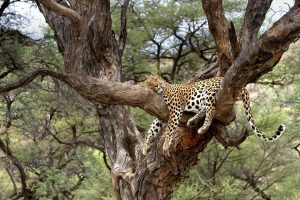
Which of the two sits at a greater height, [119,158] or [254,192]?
[119,158]

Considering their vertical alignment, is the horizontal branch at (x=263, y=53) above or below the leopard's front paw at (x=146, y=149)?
above

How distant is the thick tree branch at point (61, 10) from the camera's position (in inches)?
177

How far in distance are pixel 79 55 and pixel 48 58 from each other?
12.2 feet

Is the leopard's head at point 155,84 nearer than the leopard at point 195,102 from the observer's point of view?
No

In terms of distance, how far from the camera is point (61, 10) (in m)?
4.67

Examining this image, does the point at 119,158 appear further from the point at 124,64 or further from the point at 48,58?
the point at 124,64

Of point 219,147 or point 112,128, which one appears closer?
point 112,128

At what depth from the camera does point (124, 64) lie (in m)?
10.7

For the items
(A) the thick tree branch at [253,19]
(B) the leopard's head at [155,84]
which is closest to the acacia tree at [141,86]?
(A) the thick tree branch at [253,19]

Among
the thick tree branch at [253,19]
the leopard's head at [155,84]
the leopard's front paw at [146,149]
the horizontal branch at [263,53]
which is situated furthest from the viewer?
the leopard's front paw at [146,149]

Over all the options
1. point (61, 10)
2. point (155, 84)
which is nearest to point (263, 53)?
point (61, 10)

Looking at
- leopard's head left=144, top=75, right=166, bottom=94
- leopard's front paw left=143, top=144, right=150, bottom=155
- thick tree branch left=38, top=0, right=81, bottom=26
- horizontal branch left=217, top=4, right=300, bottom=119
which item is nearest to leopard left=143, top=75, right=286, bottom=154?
leopard's head left=144, top=75, right=166, bottom=94

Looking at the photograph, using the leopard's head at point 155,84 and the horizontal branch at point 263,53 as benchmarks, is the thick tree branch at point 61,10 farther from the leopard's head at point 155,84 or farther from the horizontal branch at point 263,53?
the horizontal branch at point 263,53

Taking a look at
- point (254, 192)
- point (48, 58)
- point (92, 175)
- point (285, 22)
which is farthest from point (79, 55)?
point (254, 192)
